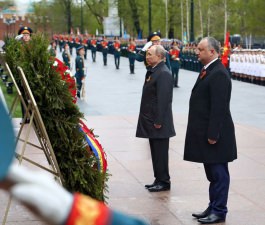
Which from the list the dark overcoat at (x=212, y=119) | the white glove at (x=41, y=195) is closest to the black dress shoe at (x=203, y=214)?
the dark overcoat at (x=212, y=119)

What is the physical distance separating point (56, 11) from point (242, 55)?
62.1m

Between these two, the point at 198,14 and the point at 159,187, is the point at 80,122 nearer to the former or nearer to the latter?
the point at 159,187

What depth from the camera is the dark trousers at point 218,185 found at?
6.60m

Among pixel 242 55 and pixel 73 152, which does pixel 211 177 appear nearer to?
pixel 73 152

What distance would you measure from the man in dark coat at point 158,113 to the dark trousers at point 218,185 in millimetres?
1408

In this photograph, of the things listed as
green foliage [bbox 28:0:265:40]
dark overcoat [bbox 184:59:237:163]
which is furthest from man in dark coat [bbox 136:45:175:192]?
green foliage [bbox 28:0:265:40]

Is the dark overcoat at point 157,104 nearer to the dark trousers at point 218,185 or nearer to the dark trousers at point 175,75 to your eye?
the dark trousers at point 218,185

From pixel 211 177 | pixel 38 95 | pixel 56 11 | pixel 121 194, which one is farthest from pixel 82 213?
pixel 56 11

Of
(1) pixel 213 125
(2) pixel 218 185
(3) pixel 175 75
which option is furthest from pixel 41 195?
(3) pixel 175 75

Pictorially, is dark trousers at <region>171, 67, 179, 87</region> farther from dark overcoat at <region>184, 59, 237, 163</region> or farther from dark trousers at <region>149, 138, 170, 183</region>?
dark overcoat at <region>184, 59, 237, 163</region>

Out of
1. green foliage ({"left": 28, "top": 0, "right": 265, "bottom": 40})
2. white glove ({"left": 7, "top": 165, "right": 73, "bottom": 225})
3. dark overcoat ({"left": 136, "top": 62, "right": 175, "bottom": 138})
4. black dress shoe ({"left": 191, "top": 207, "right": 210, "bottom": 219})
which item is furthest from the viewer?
green foliage ({"left": 28, "top": 0, "right": 265, "bottom": 40})

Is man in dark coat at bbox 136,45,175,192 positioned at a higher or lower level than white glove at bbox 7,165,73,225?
lower

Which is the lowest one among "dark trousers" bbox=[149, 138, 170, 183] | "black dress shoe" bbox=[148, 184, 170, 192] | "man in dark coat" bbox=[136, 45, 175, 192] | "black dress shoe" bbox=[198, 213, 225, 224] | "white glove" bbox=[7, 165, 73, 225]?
"black dress shoe" bbox=[148, 184, 170, 192]

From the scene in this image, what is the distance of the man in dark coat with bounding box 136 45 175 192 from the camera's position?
316 inches
